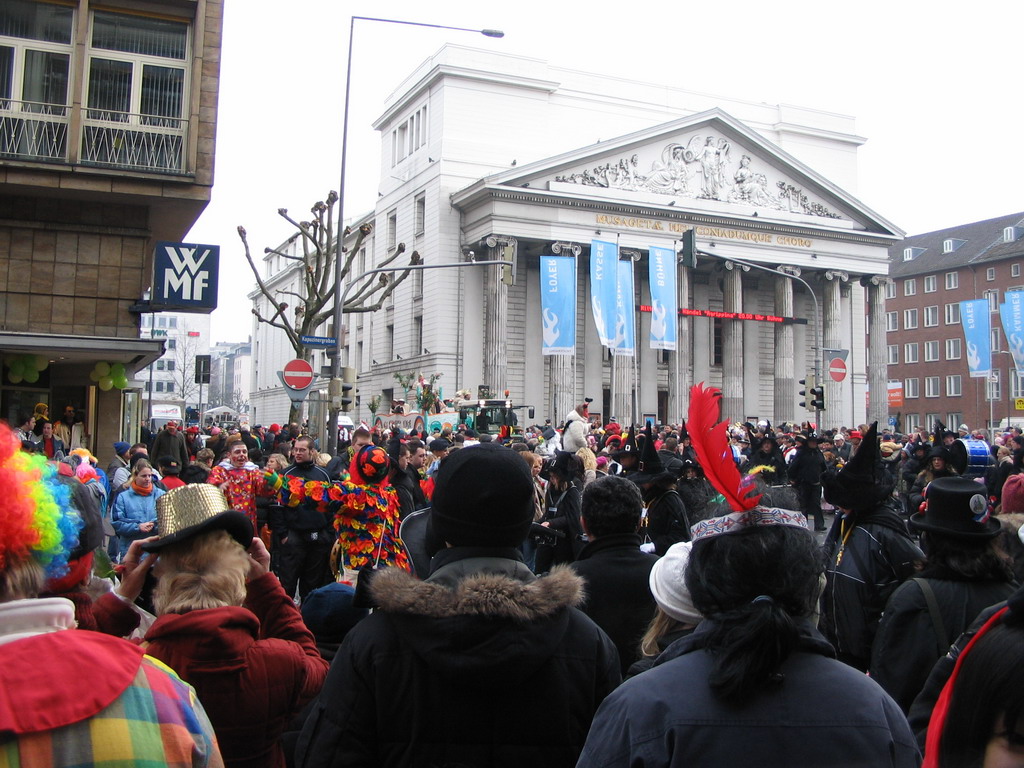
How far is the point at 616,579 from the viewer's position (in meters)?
4.49

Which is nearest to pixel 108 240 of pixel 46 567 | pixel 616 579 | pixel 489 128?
pixel 616 579

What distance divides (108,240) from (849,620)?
16.0m

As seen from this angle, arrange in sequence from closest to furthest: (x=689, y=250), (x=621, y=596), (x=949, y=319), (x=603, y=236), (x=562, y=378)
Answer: (x=621, y=596)
(x=689, y=250)
(x=562, y=378)
(x=603, y=236)
(x=949, y=319)

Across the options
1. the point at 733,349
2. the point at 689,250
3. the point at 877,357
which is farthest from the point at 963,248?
the point at 689,250

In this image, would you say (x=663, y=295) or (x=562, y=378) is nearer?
(x=663, y=295)

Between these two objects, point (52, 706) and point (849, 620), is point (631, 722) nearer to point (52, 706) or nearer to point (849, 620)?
point (52, 706)

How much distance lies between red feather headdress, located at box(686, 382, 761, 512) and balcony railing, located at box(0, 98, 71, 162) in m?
16.6

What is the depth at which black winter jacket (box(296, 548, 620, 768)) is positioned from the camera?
92.0 inches

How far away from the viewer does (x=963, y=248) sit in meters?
76.2

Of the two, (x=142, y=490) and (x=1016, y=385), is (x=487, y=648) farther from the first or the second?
(x=1016, y=385)

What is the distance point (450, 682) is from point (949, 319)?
79.9m

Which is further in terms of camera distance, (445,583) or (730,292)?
(730,292)

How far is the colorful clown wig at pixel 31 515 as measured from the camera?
2035 mm

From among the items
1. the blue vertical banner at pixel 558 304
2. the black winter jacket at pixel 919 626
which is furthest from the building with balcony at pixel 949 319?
the black winter jacket at pixel 919 626
